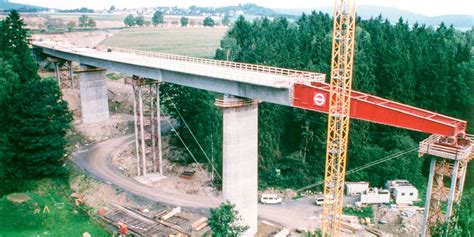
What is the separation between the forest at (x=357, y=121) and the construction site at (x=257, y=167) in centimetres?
159

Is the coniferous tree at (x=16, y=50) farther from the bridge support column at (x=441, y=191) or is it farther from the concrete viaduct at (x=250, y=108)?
A: the bridge support column at (x=441, y=191)

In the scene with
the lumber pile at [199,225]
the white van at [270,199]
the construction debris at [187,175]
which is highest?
the lumber pile at [199,225]

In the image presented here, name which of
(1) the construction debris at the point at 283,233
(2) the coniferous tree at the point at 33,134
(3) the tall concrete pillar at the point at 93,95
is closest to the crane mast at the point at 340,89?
(1) the construction debris at the point at 283,233

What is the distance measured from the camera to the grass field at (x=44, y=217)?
44250mm

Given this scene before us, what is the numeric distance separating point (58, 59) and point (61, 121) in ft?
105

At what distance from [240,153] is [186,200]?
40.4 feet

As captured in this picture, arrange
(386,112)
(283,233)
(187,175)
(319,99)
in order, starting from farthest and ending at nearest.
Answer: (187,175)
(283,233)
(319,99)
(386,112)

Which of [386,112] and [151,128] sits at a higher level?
[386,112]

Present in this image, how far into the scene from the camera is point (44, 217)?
46688 millimetres

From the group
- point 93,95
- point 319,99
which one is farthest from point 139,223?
point 93,95

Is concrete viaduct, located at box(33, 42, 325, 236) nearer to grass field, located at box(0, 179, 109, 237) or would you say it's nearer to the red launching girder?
the red launching girder

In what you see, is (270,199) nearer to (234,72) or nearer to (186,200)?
(186,200)

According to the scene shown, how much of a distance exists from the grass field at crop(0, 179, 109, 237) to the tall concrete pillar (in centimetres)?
2430

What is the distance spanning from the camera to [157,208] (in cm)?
5084
